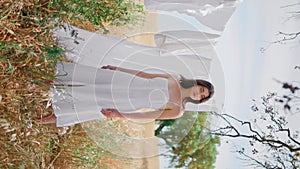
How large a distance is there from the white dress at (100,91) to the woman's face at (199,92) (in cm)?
16

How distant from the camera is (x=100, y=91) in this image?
192 cm

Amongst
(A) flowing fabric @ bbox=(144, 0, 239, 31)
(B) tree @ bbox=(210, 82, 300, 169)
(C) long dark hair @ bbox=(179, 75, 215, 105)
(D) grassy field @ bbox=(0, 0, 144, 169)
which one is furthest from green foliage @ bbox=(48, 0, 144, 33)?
(B) tree @ bbox=(210, 82, 300, 169)

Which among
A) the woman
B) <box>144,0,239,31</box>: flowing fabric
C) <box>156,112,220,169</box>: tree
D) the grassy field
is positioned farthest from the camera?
<box>144,0,239,31</box>: flowing fabric

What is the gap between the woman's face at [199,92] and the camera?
1.93 metres

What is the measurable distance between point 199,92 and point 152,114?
271 millimetres

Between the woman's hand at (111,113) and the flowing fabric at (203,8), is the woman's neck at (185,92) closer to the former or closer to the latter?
the woman's hand at (111,113)

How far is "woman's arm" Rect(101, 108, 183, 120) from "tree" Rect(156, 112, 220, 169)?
4 cm

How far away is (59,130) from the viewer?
223 cm

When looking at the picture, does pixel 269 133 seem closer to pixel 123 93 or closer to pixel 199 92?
pixel 199 92

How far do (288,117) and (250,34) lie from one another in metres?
0.76

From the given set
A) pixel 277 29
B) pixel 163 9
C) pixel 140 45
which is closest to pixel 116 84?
pixel 140 45

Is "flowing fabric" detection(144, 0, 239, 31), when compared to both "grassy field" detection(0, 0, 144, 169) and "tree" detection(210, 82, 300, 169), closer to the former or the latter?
"grassy field" detection(0, 0, 144, 169)

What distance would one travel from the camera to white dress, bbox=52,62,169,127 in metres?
1.86

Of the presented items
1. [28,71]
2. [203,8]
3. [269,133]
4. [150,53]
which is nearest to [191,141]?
[269,133]
